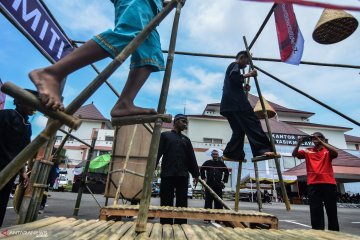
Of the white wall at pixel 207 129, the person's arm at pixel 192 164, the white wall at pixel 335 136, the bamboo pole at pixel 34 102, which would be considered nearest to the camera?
the bamboo pole at pixel 34 102

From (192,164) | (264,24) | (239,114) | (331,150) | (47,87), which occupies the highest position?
(264,24)

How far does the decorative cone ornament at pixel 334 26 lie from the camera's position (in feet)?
10.9

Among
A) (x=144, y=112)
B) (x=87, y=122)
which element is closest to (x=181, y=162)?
(x=144, y=112)

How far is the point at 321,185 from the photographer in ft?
13.9

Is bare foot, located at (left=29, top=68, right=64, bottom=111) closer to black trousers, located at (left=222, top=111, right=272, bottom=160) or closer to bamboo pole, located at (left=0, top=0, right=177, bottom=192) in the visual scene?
bamboo pole, located at (left=0, top=0, right=177, bottom=192)

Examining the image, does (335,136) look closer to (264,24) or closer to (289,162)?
(289,162)

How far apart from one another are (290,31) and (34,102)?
3.41m

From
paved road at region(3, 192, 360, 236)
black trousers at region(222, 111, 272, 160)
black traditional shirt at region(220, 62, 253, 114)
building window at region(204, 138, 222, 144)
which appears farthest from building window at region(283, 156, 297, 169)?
black traditional shirt at region(220, 62, 253, 114)

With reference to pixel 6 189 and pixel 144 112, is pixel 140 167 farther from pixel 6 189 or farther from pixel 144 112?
pixel 144 112

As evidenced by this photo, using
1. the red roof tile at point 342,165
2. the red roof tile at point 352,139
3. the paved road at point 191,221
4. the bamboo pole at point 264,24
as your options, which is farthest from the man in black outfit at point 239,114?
the red roof tile at point 352,139

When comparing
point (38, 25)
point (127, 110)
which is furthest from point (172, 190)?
point (38, 25)

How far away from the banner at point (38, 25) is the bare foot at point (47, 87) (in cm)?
81

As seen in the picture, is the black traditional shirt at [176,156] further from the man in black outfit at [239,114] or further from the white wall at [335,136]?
the white wall at [335,136]

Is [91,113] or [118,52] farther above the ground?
[91,113]
